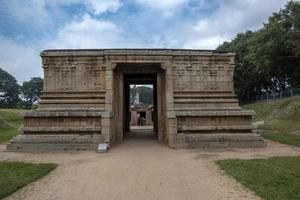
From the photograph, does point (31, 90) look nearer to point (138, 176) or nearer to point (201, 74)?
point (201, 74)

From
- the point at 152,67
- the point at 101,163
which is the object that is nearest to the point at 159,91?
the point at 152,67

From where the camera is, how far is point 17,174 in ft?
31.9

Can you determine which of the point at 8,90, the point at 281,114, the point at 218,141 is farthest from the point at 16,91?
the point at 218,141

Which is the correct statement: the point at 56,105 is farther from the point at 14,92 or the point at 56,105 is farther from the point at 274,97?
the point at 14,92

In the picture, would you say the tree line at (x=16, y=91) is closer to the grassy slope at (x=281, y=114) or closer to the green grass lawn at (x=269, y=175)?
the grassy slope at (x=281, y=114)

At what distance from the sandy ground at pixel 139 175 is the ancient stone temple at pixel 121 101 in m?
1.16

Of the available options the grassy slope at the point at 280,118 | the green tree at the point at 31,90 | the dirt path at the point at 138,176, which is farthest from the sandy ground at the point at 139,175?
the green tree at the point at 31,90

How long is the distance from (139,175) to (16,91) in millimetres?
76866

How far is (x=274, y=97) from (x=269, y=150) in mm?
28077

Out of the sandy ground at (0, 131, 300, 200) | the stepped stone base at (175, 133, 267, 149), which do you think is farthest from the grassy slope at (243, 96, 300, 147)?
the sandy ground at (0, 131, 300, 200)

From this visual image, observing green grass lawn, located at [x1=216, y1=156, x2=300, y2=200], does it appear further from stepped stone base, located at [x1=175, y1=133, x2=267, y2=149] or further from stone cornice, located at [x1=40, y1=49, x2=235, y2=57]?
stone cornice, located at [x1=40, y1=49, x2=235, y2=57]

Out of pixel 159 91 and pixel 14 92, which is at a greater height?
pixel 14 92

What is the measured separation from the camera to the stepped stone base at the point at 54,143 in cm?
1485

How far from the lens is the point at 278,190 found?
770 centimetres
